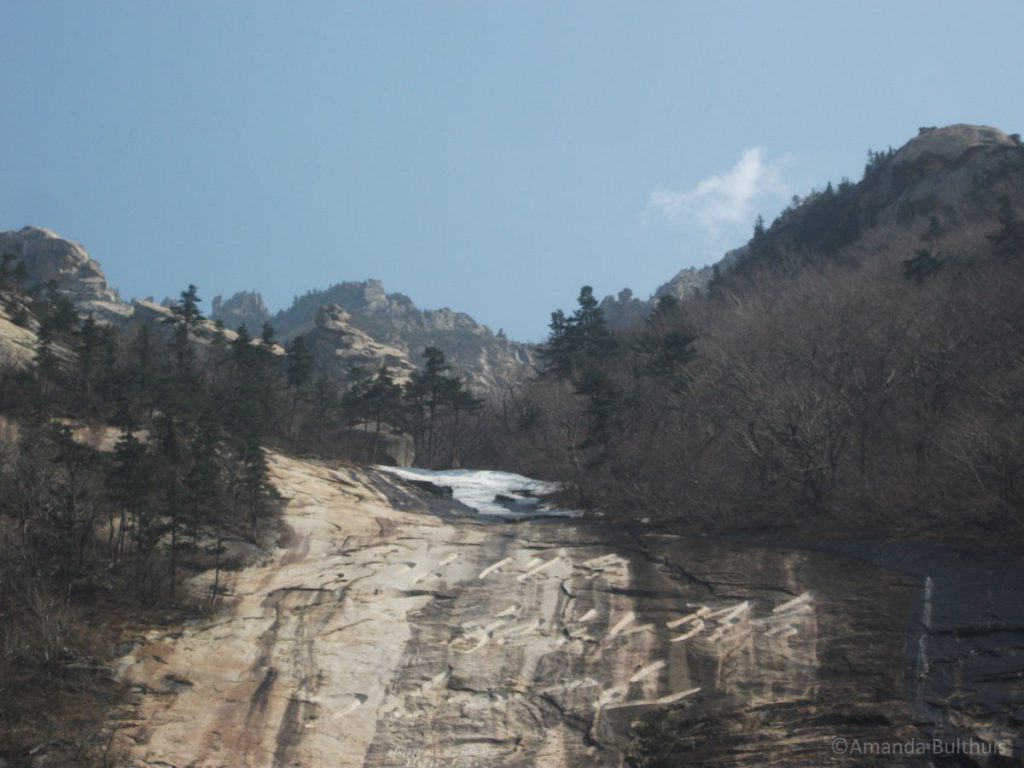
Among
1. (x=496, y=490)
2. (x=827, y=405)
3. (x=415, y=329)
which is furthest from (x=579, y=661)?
(x=415, y=329)

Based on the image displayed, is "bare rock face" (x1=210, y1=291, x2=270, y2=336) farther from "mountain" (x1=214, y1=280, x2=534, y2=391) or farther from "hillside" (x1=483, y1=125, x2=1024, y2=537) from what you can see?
"hillside" (x1=483, y1=125, x2=1024, y2=537)

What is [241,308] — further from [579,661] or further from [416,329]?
[579,661]

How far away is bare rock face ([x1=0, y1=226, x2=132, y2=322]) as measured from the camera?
95.2 m

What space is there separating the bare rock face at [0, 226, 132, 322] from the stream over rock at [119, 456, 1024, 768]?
86061 mm

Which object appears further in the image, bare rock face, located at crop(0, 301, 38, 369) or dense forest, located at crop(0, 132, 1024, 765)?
bare rock face, located at crop(0, 301, 38, 369)

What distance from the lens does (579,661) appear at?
14688 mm

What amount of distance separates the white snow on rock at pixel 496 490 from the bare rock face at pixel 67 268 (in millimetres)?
64542

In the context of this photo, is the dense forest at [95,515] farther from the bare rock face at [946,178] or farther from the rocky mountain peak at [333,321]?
the rocky mountain peak at [333,321]

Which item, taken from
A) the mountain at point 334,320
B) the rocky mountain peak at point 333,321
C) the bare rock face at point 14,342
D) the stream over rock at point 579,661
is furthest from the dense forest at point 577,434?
the rocky mountain peak at point 333,321

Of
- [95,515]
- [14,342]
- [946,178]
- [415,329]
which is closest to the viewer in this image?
[95,515]

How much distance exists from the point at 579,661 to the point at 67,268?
104 meters

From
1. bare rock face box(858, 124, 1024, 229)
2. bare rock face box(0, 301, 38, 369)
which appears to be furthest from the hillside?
bare rock face box(0, 301, 38, 369)

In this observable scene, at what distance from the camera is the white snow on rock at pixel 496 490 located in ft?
113

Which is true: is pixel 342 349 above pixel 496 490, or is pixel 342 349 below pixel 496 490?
above
